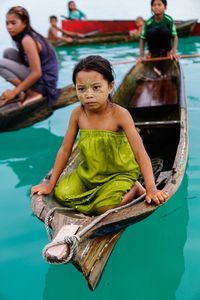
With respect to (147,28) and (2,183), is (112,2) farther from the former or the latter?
(2,183)

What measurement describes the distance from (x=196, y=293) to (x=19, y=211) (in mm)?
1598

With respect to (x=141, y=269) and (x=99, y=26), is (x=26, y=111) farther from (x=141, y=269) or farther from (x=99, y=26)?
(x=99, y=26)

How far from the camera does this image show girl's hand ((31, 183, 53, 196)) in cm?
246

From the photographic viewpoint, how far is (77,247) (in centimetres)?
188

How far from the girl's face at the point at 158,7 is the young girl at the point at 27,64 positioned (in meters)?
1.86

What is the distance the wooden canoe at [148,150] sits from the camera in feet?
6.68

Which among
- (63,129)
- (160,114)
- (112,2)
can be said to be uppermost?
(160,114)

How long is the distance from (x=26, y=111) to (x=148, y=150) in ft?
5.44

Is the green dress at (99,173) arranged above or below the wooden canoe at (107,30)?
above

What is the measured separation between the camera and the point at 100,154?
251 centimetres

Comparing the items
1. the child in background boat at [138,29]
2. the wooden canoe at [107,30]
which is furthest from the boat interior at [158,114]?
the wooden canoe at [107,30]

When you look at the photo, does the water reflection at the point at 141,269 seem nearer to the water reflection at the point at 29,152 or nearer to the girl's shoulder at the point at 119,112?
the girl's shoulder at the point at 119,112

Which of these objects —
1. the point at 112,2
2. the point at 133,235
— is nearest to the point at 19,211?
the point at 133,235

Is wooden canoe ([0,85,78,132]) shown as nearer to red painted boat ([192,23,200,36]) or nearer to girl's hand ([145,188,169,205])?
girl's hand ([145,188,169,205])
